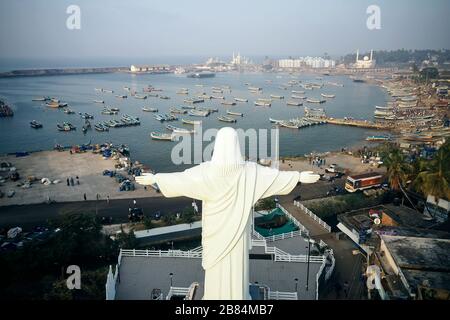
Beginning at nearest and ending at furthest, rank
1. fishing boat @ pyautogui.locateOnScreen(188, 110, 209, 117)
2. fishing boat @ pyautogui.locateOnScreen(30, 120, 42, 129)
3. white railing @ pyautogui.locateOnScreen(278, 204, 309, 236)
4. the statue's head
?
1. the statue's head
2. white railing @ pyautogui.locateOnScreen(278, 204, 309, 236)
3. fishing boat @ pyautogui.locateOnScreen(30, 120, 42, 129)
4. fishing boat @ pyautogui.locateOnScreen(188, 110, 209, 117)

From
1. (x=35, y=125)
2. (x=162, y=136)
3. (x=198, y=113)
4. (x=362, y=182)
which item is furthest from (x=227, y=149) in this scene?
(x=198, y=113)

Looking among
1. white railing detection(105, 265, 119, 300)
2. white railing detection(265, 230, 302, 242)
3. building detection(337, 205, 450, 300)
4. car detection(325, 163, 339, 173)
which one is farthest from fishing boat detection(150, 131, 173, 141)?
white railing detection(105, 265, 119, 300)

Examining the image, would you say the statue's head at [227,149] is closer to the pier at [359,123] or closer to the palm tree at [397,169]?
the palm tree at [397,169]

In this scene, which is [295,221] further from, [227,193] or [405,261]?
[227,193]

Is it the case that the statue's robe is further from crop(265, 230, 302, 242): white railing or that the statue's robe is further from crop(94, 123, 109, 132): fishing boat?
crop(94, 123, 109, 132): fishing boat

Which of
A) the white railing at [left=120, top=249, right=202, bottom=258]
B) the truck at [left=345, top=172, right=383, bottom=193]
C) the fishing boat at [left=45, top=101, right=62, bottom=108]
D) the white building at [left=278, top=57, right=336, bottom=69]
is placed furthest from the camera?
the white building at [left=278, top=57, right=336, bottom=69]
